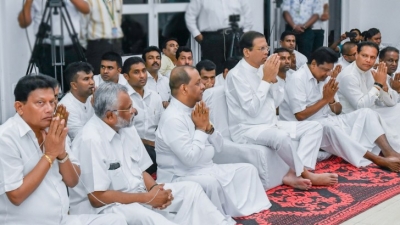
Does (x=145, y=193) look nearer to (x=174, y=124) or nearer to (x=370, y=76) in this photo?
(x=174, y=124)

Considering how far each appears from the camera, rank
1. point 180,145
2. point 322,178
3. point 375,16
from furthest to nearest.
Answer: point 375,16 → point 322,178 → point 180,145

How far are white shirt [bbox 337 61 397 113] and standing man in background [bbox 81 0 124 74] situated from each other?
6.85 ft

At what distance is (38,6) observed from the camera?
200 inches

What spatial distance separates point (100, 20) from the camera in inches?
229

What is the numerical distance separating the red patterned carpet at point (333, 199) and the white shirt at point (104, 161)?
96 cm

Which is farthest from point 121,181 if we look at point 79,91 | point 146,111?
point 146,111

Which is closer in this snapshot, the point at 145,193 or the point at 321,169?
the point at 145,193

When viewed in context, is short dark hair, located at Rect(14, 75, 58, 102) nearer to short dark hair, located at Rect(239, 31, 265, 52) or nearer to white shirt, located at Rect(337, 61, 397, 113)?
short dark hair, located at Rect(239, 31, 265, 52)

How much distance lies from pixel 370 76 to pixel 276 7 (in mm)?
2202

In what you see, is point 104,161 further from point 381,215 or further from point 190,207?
point 381,215

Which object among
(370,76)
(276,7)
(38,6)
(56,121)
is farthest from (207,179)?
(276,7)

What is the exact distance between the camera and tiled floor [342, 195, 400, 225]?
4.59 metres

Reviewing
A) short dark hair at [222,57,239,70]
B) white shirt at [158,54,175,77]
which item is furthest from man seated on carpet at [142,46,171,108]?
short dark hair at [222,57,239,70]

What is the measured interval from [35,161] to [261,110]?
8.12 ft
